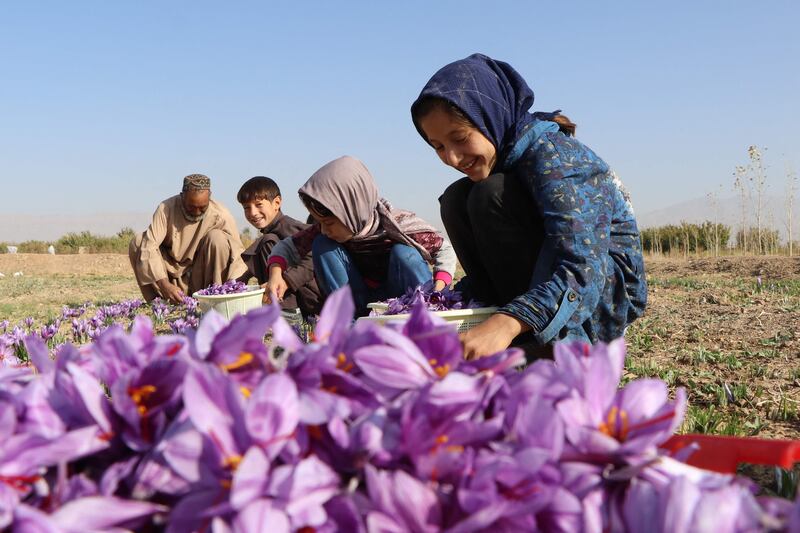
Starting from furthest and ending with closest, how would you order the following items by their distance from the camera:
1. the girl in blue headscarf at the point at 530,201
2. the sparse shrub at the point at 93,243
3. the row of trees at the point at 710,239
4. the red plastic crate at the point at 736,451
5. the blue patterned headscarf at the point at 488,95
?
1. the sparse shrub at the point at 93,243
2. the row of trees at the point at 710,239
3. the blue patterned headscarf at the point at 488,95
4. the girl in blue headscarf at the point at 530,201
5. the red plastic crate at the point at 736,451

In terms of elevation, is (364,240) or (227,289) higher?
(364,240)

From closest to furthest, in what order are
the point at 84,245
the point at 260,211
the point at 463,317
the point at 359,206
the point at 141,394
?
1. the point at 141,394
2. the point at 463,317
3. the point at 359,206
4. the point at 260,211
5. the point at 84,245

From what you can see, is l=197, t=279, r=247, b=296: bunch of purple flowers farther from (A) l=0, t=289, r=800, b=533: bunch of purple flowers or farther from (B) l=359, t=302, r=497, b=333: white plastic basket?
(A) l=0, t=289, r=800, b=533: bunch of purple flowers

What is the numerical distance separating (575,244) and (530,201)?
0.51 m

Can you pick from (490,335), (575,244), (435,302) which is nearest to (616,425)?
(490,335)

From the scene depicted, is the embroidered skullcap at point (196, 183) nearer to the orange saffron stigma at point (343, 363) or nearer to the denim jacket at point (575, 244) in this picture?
the denim jacket at point (575, 244)

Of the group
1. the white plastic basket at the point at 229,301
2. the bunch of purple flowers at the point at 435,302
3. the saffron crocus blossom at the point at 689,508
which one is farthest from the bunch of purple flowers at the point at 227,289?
the saffron crocus blossom at the point at 689,508

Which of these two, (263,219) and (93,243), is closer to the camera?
(263,219)

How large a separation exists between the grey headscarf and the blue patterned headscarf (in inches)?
61.7

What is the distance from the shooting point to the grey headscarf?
4254 mm

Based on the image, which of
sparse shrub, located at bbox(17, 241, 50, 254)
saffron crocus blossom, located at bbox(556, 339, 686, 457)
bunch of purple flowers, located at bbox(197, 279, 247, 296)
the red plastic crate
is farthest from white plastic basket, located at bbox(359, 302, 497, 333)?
sparse shrub, located at bbox(17, 241, 50, 254)

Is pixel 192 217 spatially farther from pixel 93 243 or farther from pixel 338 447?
pixel 93 243

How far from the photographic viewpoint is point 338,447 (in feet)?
2.39

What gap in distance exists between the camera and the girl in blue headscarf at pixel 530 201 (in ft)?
7.43
